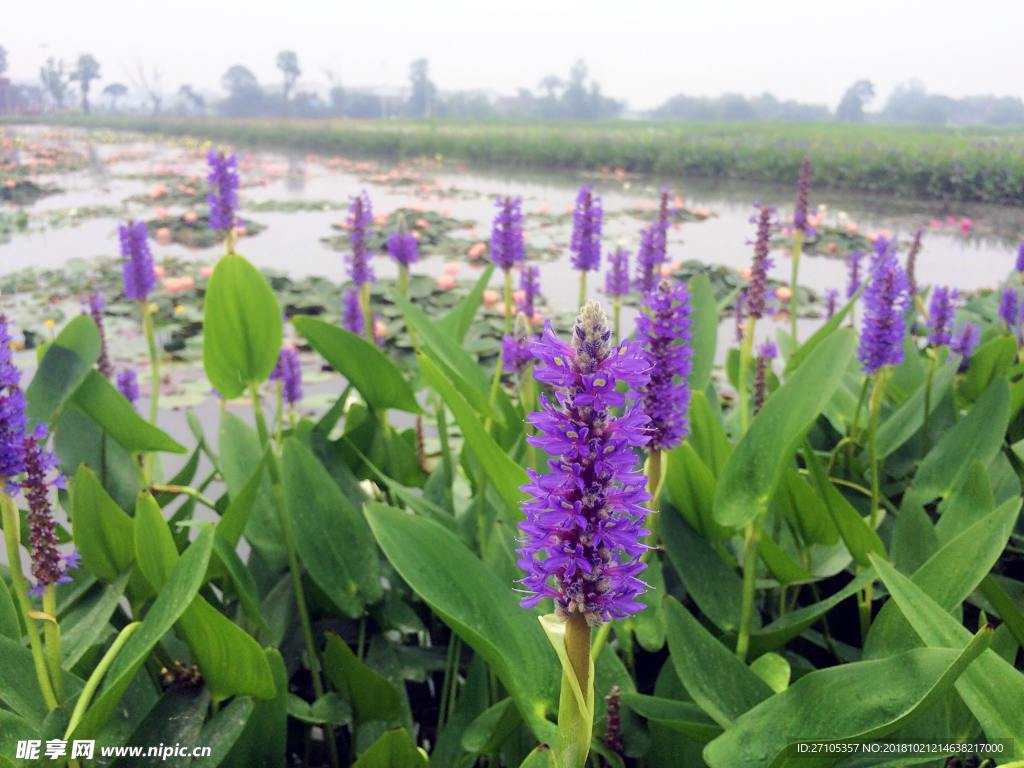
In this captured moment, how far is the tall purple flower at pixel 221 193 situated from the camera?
4.91 feet

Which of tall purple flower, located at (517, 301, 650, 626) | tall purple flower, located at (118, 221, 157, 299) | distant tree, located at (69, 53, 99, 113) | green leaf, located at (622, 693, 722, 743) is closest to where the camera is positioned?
tall purple flower, located at (517, 301, 650, 626)

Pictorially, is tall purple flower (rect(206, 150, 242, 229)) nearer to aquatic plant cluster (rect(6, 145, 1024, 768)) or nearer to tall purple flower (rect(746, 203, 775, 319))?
aquatic plant cluster (rect(6, 145, 1024, 768))

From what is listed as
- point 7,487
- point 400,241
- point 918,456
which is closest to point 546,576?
point 7,487

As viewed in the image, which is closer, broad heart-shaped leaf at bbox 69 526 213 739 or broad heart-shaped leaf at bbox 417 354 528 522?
broad heart-shaped leaf at bbox 69 526 213 739

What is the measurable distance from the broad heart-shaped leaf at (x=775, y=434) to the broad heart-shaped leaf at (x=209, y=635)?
0.61 m

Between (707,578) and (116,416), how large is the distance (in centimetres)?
101

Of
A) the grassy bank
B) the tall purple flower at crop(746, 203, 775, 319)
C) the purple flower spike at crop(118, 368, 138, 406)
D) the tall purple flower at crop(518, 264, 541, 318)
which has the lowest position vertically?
the purple flower spike at crop(118, 368, 138, 406)

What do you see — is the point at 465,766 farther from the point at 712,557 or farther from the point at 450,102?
the point at 450,102

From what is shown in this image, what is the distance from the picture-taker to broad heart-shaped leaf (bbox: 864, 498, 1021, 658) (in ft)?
2.59

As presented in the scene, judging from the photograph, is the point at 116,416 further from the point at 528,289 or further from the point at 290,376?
the point at 528,289

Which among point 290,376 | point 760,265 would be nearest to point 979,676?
point 760,265

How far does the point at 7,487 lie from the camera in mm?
759

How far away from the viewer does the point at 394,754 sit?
76 centimetres

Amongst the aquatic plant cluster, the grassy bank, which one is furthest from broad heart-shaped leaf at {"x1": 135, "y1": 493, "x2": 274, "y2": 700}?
the grassy bank
